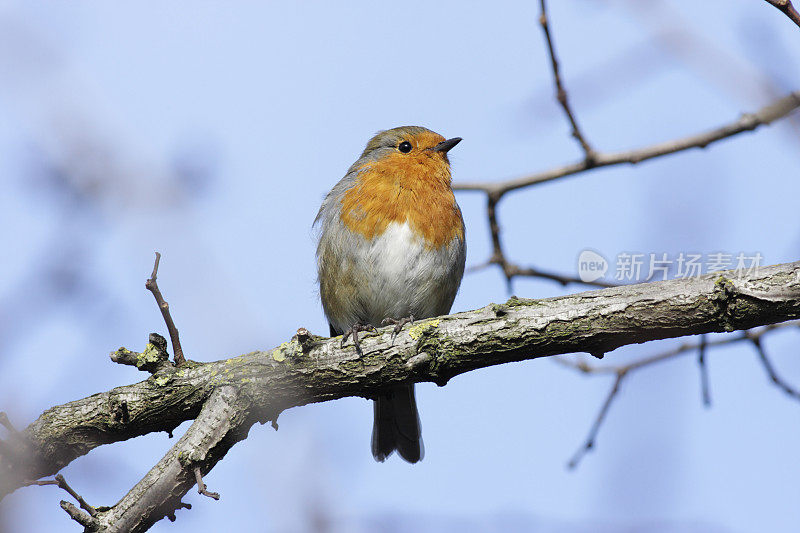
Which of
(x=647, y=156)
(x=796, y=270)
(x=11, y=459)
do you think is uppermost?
(x=647, y=156)

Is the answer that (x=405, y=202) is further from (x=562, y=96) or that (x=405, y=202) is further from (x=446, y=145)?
(x=562, y=96)

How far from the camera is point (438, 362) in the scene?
3924mm

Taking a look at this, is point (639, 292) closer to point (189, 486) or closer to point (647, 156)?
point (647, 156)

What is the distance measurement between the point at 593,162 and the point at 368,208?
1745 millimetres

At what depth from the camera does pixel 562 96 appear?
4.07 meters

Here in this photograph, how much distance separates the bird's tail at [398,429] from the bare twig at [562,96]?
8.21 feet

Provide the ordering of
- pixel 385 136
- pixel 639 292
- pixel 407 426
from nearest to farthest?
pixel 639 292 < pixel 407 426 < pixel 385 136

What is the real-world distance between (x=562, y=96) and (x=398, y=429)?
305cm

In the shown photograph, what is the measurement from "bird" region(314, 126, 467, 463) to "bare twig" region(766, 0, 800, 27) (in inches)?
113

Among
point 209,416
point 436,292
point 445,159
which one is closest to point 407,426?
point 436,292

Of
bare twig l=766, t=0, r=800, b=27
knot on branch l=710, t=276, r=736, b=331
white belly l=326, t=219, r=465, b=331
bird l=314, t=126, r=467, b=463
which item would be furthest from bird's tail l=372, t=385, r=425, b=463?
bare twig l=766, t=0, r=800, b=27

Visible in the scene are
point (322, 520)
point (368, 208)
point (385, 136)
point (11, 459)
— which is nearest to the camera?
point (322, 520)

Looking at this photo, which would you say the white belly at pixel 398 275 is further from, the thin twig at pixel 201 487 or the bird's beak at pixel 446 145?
the thin twig at pixel 201 487

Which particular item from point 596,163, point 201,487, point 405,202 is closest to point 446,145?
point 405,202
